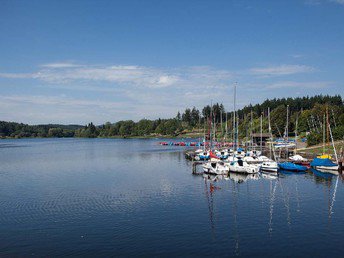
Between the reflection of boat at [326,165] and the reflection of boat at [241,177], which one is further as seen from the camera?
the reflection of boat at [326,165]

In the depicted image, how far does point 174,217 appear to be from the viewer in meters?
47.9

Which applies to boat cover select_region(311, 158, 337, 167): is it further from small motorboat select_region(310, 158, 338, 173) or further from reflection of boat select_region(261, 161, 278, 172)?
reflection of boat select_region(261, 161, 278, 172)

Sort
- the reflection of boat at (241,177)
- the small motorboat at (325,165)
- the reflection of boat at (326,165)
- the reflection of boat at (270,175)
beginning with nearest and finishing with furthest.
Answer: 1. the reflection of boat at (241,177)
2. the reflection of boat at (270,175)
3. the reflection of boat at (326,165)
4. the small motorboat at (325,165)

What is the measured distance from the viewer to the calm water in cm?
3706

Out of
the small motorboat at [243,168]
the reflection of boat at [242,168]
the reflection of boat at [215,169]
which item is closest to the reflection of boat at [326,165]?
the small motorboat at [243,168]

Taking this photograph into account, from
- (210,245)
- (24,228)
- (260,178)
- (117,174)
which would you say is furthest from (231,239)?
(117,174)

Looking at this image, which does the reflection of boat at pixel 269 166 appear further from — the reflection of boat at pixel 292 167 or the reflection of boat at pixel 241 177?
the reflection of boat at pixel 241 177

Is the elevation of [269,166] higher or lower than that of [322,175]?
higher

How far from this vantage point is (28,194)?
216 feet

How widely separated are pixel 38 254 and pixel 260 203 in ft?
111

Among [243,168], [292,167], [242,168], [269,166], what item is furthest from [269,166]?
[242,168]

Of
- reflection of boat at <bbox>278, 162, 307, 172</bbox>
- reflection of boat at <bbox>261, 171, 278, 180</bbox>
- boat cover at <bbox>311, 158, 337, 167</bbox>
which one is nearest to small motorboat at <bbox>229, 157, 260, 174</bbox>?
reflection of boat at <bbox>261, 171, 278, 180</bbox>

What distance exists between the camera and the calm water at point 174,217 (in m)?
37.1

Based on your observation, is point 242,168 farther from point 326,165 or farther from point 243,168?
point 326,165
